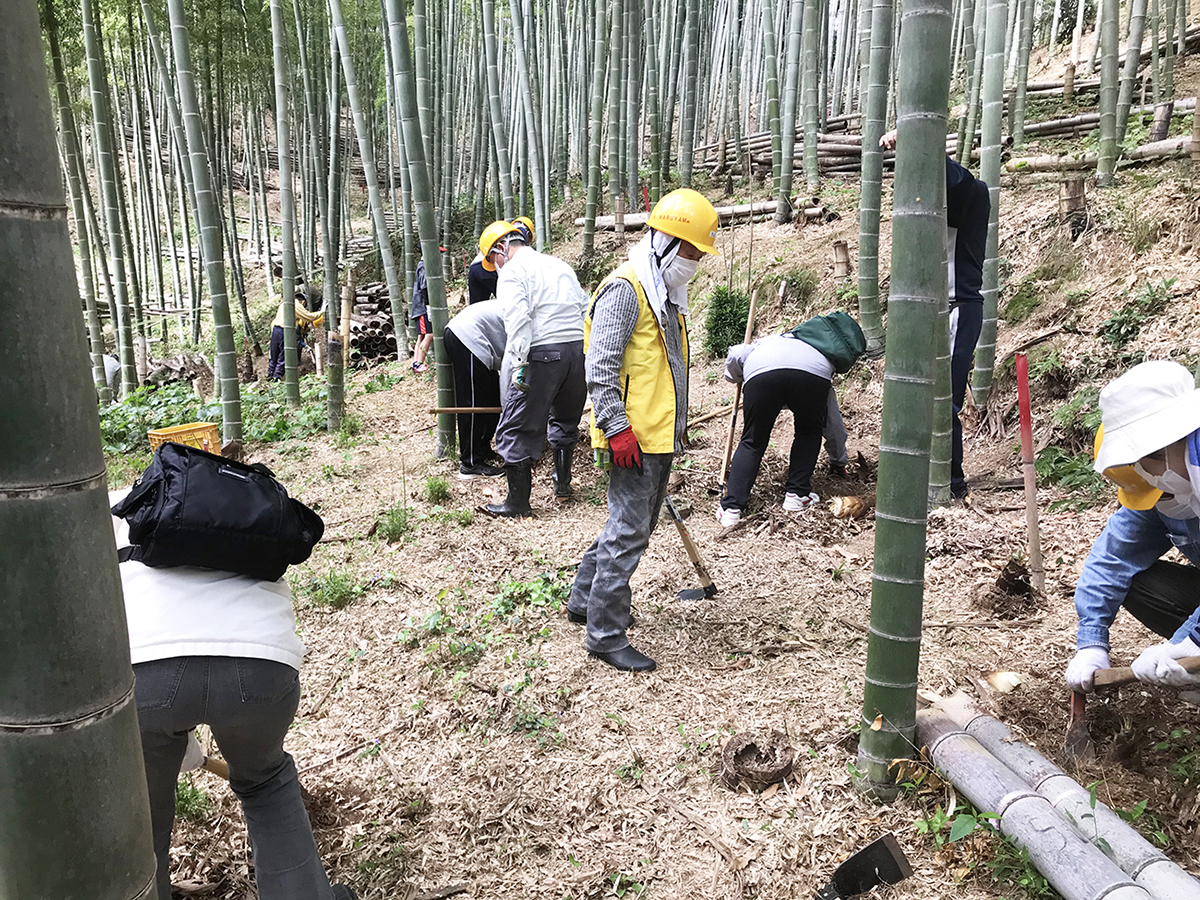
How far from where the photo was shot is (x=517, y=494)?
4789 mm

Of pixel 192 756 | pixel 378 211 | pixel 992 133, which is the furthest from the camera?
pixel 378 211

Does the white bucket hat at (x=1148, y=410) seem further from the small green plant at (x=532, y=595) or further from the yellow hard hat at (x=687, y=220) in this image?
the small green plant at (x=532, y=595)

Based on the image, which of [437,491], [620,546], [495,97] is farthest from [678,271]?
[495,97]

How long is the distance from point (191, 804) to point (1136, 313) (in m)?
5.22

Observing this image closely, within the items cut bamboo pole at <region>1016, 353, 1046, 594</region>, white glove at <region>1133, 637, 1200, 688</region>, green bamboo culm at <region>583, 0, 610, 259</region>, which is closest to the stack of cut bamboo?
green bamboo culm at <region>583, 0, 610, 259</region>

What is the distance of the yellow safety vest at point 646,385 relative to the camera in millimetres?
2951

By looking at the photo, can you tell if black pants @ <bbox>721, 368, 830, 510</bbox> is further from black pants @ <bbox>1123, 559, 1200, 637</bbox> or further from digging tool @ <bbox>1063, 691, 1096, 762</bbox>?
digging tool @ <bbox>1063, 691, 1096, 762</bbox>

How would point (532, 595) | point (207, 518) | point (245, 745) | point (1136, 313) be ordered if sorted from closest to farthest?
1. point (207, 518)
2. point (245, 745)
3. point (532, 595)
4. point (1136, 313)

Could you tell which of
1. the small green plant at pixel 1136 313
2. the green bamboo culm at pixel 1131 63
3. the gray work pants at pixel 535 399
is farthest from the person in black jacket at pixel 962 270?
the green bamboo culm at pixel 1131 63

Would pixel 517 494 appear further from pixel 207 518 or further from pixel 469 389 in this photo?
pixel 207 518

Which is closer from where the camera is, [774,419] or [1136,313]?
[774,419]

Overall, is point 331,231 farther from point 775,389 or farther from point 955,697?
point 955,697

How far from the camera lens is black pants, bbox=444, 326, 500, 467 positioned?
5.47 metres

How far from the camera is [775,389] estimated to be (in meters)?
4.30
